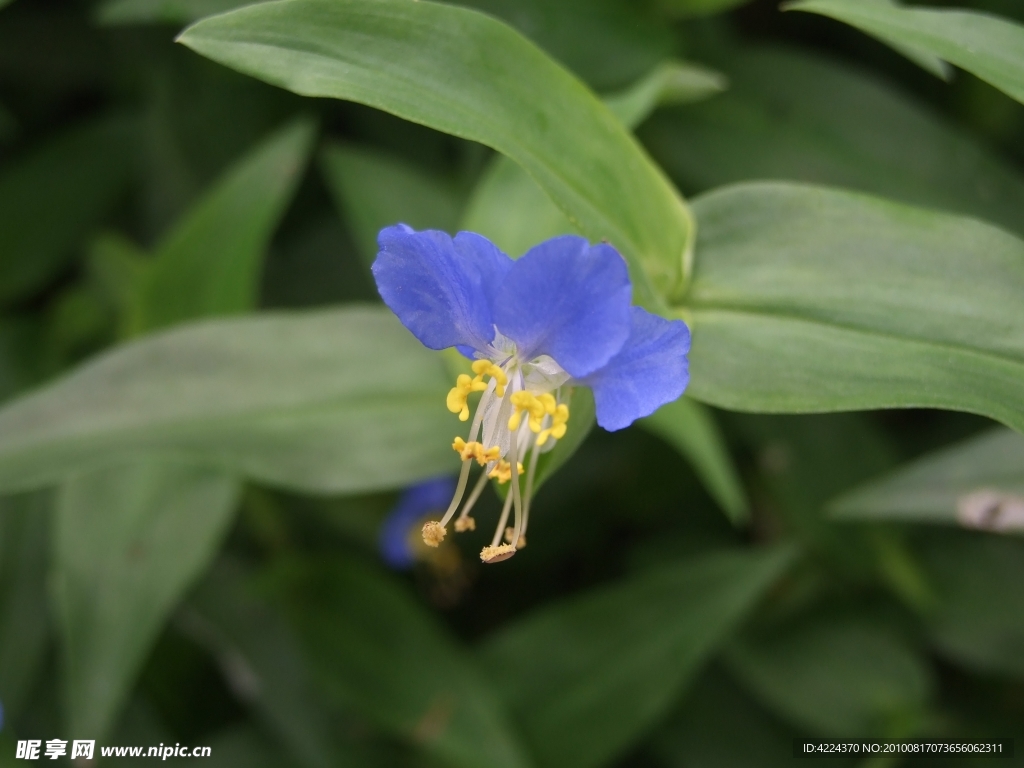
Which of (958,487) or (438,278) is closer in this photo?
(438,278)

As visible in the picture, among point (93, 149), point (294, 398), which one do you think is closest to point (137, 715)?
point (294, 398)

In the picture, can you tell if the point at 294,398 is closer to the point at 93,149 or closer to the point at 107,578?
the point at 107,578

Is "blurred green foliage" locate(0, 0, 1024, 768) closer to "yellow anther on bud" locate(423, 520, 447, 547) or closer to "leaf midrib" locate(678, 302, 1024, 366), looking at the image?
"leaf midrib" locate(678, 302, 1024, 366)

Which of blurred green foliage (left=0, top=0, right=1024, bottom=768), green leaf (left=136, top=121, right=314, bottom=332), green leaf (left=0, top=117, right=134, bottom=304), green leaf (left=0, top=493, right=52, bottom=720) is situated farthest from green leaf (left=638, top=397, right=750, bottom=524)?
green leaf (left=0, top=117, right=134, bottom=304)

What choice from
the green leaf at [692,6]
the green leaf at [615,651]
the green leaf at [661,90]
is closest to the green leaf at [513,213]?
the green leaf at [661,90]

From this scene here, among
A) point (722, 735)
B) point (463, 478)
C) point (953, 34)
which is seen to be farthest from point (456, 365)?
point (722, 735)

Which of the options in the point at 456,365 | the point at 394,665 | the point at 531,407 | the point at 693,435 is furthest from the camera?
the point at 394,665

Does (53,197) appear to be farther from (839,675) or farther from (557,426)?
(839,675)
